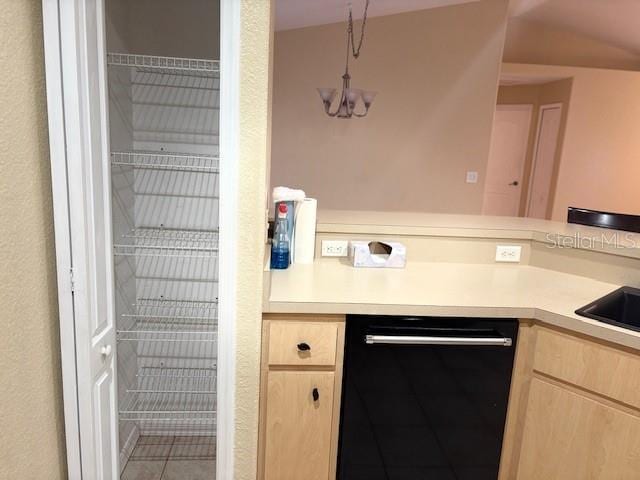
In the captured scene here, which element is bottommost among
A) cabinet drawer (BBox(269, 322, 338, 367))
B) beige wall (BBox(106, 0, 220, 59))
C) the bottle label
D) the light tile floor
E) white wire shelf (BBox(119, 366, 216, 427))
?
the light tile floor

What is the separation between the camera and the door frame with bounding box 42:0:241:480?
1093 millimetres

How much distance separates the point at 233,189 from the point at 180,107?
3.27ft

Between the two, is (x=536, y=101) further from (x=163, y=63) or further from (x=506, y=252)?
(x=163, y=63)

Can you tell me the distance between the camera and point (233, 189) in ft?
4.15

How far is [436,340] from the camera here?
1523 mm

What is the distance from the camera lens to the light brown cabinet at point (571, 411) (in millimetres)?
1405

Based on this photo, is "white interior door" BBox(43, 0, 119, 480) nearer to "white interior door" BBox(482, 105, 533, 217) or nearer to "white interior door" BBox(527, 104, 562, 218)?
"white interior door" BBox(527, 104, 562, 218)

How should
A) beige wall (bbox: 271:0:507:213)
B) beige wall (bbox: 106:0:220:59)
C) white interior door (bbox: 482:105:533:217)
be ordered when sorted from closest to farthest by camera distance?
1. beige wall (bbox: 106:0:220:59)
2. beige wall (bbox: 271:0:507:213)
3. white interior door (bbox: 482:105:533:217)

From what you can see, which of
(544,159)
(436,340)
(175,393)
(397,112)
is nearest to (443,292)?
(436,340)

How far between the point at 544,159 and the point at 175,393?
6112mm

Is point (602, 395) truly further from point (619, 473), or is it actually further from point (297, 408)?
point (297, 408)

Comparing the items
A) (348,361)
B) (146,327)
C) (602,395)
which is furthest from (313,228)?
(602,395)

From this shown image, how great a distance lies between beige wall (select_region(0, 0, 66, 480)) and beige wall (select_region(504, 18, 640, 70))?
619 centimetres

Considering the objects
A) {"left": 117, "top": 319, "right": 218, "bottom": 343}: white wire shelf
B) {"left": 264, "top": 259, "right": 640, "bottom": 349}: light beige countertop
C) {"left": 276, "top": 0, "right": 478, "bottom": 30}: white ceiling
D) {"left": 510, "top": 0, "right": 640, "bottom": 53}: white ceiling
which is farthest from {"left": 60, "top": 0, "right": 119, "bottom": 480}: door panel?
{"left": 510, "top": 0, "right": 640, "bottom": 53}: white ceiling
